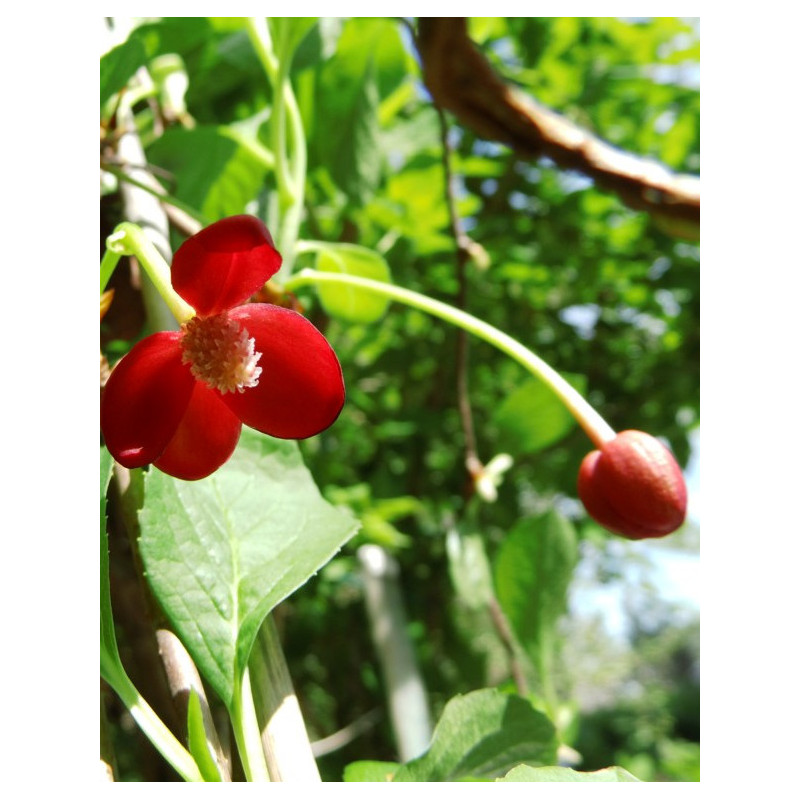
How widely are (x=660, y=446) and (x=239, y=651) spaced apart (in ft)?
0.55

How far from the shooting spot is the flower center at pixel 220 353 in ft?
0.87

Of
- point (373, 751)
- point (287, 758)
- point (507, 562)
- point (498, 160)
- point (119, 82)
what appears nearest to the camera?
point (287, 758)

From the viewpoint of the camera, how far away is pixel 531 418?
0.70m

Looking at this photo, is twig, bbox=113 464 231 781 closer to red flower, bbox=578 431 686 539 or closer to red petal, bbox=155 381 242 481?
red petal, bbox=155 381 242 481

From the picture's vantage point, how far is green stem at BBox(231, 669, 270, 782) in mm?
277

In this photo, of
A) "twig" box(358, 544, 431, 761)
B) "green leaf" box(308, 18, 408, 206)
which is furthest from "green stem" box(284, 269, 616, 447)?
"twig" box(358, 544, 431, 761)

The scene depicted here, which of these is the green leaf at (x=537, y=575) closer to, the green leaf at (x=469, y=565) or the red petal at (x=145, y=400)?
the green leaf at (x=469, y=565)

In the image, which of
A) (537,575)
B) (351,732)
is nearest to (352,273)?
(537,575)

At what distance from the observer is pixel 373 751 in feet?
3.18

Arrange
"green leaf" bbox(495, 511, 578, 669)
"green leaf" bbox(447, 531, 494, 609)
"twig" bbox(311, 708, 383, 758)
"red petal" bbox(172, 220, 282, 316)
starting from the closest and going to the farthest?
"red petal" bbox(172, 220, 282, 316) < "green leaf" bbox(495, 511, 578, 669) < "green leaf" bbox(447, 531, 494, 609) < "twig" bbox(311, 708, 383, 758)

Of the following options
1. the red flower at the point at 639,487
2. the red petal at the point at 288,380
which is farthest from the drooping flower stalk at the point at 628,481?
the red petal at the point at 288,380
